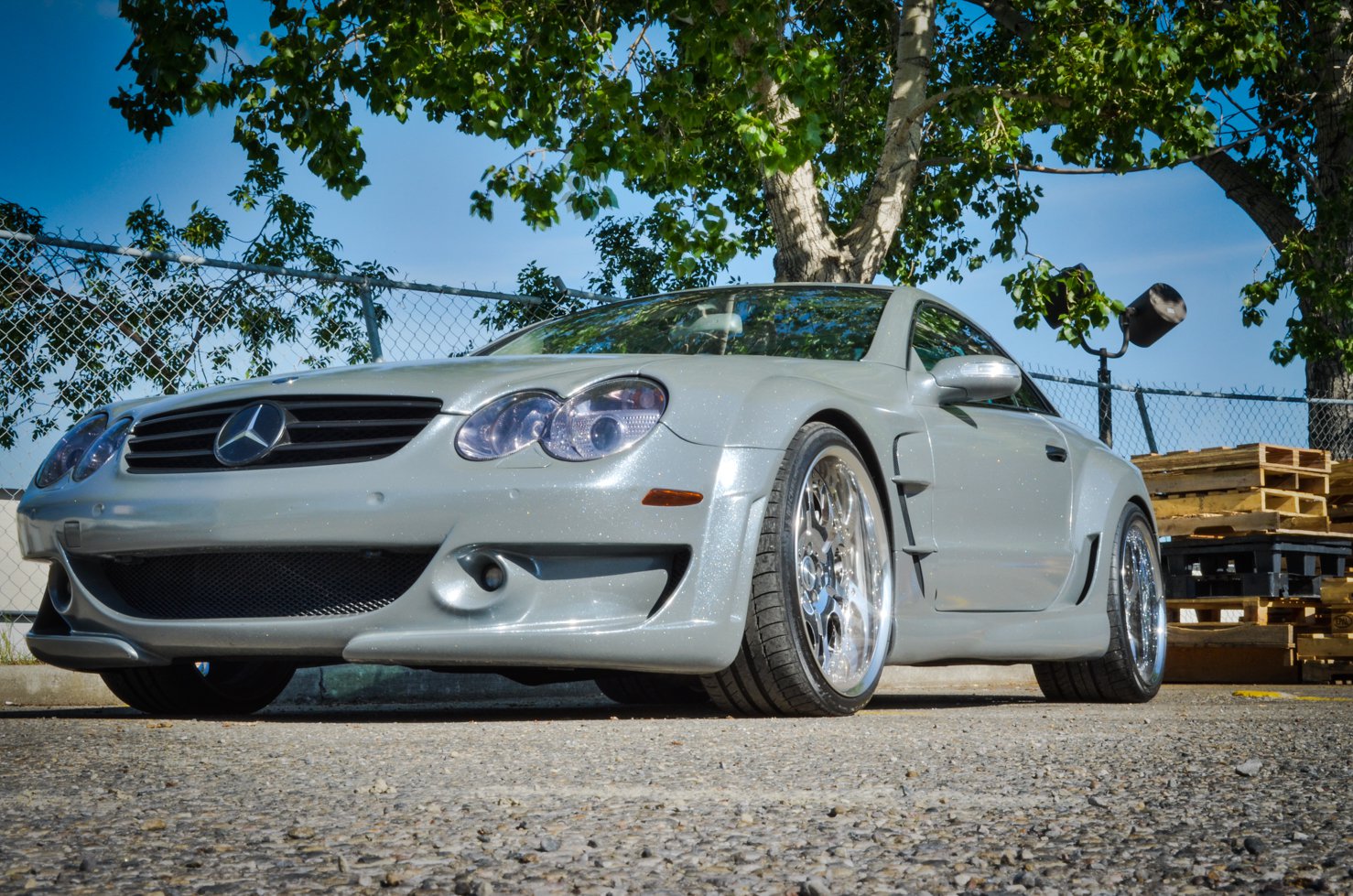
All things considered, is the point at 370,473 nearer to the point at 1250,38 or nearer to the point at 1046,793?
the point at 1046,793

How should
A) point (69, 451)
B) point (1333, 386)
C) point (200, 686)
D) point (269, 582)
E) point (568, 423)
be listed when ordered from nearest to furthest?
point (568, 423) < point (269, 582) < point (69, 451) < point (200, 686) < point (1333, 386)

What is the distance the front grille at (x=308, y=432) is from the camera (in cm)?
385

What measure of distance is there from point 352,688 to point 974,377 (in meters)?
2.96

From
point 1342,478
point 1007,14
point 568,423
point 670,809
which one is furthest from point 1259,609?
point 1007,14

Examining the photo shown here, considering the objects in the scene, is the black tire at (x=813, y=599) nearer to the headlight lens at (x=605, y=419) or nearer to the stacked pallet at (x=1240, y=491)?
the headlight lens at (x=605, y=419)

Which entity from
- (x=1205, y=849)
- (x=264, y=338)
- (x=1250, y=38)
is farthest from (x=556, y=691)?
(x=1250, y=38)

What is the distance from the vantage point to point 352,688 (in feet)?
20.5

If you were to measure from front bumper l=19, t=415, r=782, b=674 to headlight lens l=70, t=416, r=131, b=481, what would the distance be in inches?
19.1

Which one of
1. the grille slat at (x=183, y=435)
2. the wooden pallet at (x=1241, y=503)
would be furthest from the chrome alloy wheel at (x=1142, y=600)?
the grille slat at (x=183, y=435)

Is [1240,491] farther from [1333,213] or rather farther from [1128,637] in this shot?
[1333,213]

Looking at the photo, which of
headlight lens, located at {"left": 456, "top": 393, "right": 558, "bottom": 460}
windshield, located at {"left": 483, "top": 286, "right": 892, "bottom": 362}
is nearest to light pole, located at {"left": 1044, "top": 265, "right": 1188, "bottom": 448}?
windshield, located at {"left": 483, "top": 286, "right": 892, "bottom": 362}

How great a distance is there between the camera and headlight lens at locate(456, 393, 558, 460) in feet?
12.3

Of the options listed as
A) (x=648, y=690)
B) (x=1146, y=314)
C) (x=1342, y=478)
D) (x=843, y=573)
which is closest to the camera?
(x=843, y=573)

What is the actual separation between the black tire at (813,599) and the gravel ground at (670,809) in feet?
0.55
